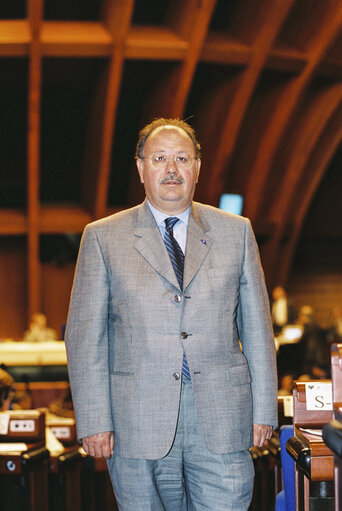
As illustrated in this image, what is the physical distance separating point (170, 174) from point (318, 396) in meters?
1.05

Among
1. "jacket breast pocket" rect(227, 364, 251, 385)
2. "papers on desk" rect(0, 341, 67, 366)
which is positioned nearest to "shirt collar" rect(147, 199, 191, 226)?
"jacket breast pocket" rect(227, 364, 251, 385)

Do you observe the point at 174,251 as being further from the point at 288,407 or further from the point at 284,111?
the point at 284,111

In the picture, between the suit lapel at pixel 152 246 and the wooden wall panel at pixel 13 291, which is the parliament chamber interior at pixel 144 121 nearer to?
the wooden wall panel at pixel 13 291

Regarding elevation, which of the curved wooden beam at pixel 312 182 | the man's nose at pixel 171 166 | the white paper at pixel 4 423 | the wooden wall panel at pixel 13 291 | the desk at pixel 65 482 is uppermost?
the curved wooden beam at pixel 312 182

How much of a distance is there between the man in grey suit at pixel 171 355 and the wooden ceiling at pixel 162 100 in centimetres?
849

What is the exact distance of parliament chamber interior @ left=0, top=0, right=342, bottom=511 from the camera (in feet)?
36.2

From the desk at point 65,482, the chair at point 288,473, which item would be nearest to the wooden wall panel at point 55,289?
the desk at point 65,482

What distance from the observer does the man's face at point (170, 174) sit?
8.62 ft

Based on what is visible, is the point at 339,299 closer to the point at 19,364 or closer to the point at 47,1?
the point at 47,1

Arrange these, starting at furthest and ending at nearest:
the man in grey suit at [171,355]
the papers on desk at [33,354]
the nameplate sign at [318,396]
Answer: the papers on desk at [33,354]
the nameplate sign at [318,396]
the man in grey suit at [171,355]

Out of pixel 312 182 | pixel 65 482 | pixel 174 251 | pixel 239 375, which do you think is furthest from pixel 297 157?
pixel 239 375

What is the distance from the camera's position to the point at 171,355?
98.7 inches

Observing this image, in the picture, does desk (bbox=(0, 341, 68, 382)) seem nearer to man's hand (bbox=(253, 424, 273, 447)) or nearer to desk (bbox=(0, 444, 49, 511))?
desk (bbox=(0, 444, 49, 511))

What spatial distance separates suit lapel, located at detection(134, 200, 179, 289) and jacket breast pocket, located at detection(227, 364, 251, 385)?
0.34m
